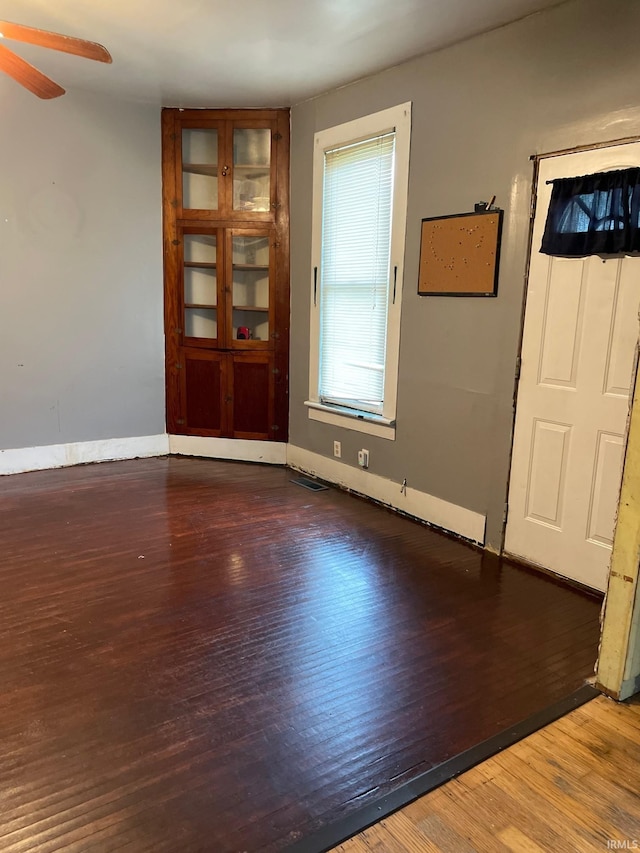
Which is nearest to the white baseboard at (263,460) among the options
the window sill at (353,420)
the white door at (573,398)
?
the window sill at (353,420)

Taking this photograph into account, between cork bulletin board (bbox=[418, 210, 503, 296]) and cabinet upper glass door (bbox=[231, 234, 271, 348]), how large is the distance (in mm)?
1658

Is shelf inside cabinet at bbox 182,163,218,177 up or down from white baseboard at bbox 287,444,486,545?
up

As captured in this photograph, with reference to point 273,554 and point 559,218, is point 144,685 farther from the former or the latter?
point 559,218

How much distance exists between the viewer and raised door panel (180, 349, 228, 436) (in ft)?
16.6

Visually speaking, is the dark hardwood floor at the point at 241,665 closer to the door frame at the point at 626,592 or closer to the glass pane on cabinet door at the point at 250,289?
the door frame at the point at 626,592

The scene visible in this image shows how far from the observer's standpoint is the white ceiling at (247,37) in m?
2.99

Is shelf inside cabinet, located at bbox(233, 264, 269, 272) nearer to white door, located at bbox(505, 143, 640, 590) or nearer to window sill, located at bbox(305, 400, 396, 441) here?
window sill, located at bbox(305, 400, 396, 441)

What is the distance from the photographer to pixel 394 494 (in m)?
4.06

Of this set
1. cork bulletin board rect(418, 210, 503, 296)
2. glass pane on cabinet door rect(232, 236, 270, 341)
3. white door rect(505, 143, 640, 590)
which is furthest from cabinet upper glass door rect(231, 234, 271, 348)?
white door rect(505, 143, 640, 590)

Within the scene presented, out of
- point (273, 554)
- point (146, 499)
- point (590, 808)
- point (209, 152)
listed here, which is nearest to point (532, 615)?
point (590, 808)

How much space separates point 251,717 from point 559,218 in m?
2.54

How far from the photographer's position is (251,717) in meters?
2.01

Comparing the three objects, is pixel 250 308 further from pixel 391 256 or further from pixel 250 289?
pixel 391 256

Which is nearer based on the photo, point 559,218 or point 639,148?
point 639,148
